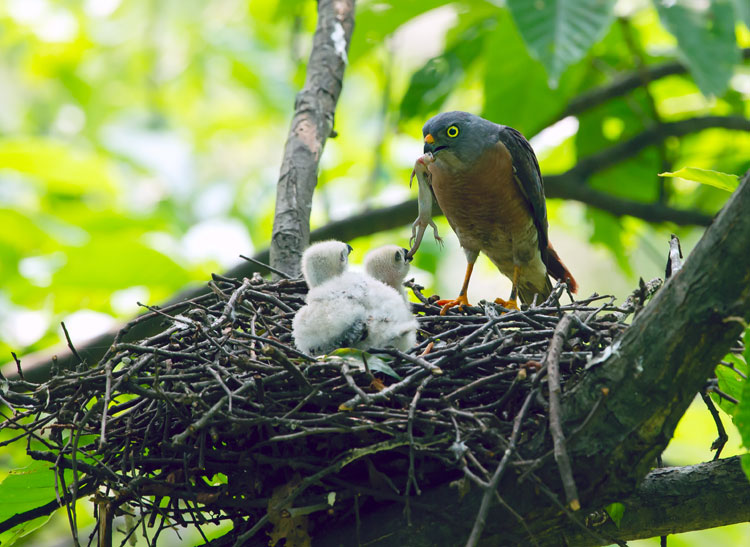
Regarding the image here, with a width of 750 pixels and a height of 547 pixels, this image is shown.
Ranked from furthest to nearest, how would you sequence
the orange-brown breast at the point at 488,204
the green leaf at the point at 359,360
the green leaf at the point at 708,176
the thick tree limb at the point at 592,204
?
1. the thick tree limb at the point at 592,204
2. the orange-brown breast at the point at 488,204
3. the green leaf at the point at 359,360
4. the green leaf at the point at 708,176

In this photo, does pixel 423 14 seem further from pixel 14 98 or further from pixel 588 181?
pixel 14 98

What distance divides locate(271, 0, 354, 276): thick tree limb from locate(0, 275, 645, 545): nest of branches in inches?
66.3

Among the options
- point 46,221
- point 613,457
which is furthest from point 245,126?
point 613,457

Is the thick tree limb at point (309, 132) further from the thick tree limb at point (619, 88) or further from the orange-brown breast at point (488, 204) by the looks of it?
the thick tree limb at point (619, 88)

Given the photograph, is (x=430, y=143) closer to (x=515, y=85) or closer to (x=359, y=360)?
(x=515, y=85)

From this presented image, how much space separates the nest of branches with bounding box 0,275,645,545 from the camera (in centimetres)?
272

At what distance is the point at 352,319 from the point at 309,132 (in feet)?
7.70

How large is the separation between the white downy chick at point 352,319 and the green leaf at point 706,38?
81.6 inches

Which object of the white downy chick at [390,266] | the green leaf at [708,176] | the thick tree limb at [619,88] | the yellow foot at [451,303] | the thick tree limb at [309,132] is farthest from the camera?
the thick tree limb at [619,88]

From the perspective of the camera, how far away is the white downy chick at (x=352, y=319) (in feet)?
10.7

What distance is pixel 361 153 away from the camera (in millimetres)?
8469

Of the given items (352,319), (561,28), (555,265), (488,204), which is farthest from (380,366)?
(555,265)

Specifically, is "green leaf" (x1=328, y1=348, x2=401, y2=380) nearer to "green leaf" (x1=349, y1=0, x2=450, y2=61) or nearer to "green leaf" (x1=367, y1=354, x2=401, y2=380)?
"green leaf" (x1=367, y1=354, x2=401, y2=380)

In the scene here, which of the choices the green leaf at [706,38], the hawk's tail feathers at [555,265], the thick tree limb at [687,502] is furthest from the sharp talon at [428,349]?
the hawk's tail feathers at [555,265]
